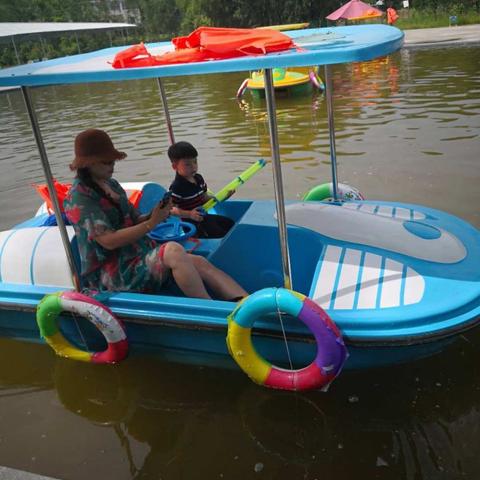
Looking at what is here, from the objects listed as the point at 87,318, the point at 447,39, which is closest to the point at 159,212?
the point at 87,318

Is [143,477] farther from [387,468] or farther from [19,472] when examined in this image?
[387,468]

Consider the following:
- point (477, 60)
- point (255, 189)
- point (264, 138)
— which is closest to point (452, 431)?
point (255, 189)

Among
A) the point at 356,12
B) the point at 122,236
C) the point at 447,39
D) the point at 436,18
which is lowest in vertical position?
the point at 447,39

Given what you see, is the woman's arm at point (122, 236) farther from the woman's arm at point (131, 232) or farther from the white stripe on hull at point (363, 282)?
the white stripe on hull at point (363, 282)

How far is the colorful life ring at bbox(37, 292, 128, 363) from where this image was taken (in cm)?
273

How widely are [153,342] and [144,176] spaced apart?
4.84 meters

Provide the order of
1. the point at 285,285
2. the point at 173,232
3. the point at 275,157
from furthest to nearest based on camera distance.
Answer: the point at 173,232 → the point at 285,285 → the point at 275,157

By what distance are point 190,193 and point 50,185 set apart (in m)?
1.18

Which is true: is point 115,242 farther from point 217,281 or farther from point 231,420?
point 231,420

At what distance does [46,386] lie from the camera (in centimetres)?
308

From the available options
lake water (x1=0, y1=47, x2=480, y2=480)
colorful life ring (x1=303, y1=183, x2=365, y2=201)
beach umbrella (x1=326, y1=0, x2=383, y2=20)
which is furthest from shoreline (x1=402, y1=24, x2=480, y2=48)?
lake water (x1=0, y1=47, x2=480, y2=480)

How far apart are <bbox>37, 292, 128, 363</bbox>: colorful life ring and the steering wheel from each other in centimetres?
66

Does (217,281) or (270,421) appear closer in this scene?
(270,421)

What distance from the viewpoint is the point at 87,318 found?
2793mm
